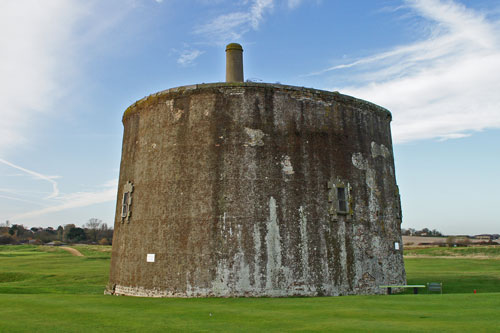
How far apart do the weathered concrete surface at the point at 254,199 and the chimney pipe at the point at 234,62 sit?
8.50 ft

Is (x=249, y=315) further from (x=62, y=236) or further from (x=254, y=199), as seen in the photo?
(x=62, y=236)

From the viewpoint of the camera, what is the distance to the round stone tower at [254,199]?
14.1m

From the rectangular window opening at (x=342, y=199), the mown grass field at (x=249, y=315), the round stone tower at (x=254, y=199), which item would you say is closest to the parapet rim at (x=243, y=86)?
the round stone tower at (x=254, y=199)

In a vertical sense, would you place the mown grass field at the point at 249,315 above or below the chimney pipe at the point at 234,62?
below

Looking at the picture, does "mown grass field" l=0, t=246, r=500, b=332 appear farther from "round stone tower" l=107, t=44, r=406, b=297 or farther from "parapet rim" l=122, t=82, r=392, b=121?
"parapet rim" l=122, t=82, r=392, b=121

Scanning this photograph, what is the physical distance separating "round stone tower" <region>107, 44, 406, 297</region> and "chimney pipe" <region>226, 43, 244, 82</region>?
8.47 feet

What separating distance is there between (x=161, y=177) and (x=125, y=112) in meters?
4.75

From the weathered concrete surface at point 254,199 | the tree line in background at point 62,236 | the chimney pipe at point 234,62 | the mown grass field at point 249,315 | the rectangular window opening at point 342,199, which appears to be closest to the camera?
the mown grass field at point 249,315

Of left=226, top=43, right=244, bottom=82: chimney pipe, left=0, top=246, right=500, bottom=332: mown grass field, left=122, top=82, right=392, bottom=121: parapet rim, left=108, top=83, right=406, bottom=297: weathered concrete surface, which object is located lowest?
left=0, top=246, right=500, bottom=332: mown grass field

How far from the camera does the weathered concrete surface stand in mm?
14070

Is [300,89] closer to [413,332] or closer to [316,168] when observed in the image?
[316,168]

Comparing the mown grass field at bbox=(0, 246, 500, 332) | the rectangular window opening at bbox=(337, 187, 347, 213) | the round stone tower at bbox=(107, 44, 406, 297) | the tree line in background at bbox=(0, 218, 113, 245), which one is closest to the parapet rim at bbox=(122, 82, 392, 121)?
the round stone tower at bbox=(107, 44, 406, 297)

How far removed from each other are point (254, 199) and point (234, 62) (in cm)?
672

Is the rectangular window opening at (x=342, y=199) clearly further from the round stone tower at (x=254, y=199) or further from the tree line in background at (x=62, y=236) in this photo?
the tree line in background at (x=62, y=236)
